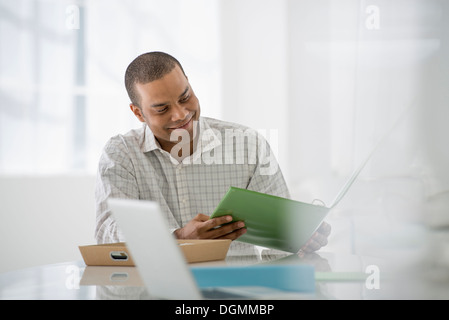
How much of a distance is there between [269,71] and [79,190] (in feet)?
3.86

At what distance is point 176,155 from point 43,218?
1.29 m

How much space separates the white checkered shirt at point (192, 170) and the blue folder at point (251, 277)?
0.87 meters

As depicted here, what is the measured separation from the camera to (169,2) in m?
2.94

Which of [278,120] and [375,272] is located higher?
[278,120]

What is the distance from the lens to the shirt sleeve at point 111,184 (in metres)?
1.44

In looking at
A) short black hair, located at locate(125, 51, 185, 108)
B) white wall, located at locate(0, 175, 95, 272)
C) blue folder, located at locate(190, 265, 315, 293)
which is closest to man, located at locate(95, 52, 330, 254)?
short black hair, located at locate(125, 51, 185, 108)

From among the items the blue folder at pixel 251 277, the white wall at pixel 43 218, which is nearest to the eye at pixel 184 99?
the blue folder at pixel 251 277

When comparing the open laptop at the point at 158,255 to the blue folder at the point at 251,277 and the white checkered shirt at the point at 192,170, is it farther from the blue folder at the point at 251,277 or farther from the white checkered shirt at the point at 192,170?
the white checkered shirt at the point at 192,170

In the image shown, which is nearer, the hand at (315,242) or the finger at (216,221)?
the finger at (216,221)

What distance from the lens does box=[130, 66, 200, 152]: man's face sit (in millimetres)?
1618

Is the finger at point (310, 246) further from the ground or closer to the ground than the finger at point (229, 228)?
closer to the ground

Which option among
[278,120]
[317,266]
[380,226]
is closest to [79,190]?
[278,120]
